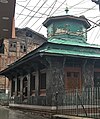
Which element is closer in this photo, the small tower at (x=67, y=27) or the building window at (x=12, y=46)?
the small tower at (x=67, y=27)

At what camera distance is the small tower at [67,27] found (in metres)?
24.7

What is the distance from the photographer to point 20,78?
1121 inches

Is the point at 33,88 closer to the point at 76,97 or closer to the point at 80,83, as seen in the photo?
the point at 80,83

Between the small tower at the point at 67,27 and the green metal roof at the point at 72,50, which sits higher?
the small tower at the point at 67,27

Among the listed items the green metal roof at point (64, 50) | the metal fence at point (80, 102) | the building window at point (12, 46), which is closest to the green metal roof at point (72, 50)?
the green metal roof at point (64, 50)

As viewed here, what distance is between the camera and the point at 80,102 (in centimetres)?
1652

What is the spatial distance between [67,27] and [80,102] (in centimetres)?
988

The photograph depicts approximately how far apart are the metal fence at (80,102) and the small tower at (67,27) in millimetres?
7097

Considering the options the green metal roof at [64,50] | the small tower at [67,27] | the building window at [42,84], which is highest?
the small tower at [67,27]

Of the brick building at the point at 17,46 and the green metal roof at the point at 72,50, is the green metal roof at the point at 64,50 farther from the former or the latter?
the brick building at the point at 17,46

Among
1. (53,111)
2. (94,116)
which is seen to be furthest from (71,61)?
(94,116)

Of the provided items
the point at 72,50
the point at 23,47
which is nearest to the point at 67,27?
the point at 72,50

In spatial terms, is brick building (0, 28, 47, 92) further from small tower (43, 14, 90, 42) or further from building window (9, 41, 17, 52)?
small tower (43, 14, 90, 42)

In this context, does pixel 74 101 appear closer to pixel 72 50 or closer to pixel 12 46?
pixel 72 50
